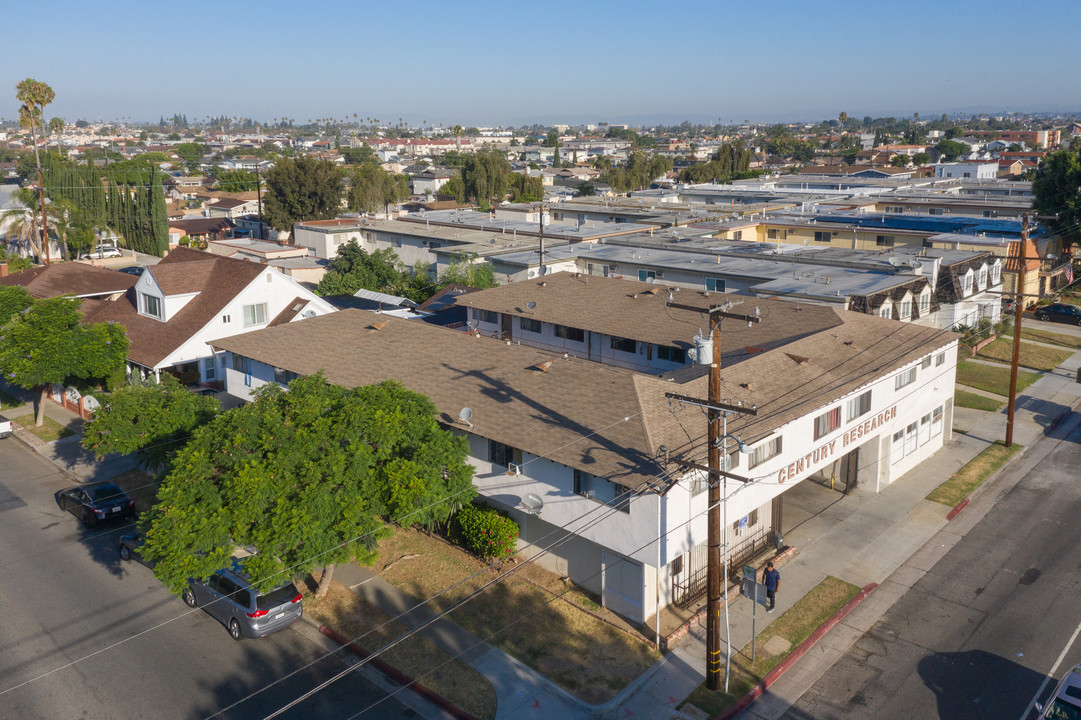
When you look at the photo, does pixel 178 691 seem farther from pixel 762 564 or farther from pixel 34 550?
pixel 762 564

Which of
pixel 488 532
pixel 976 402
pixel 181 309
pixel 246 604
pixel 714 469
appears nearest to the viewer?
pixel 714 469

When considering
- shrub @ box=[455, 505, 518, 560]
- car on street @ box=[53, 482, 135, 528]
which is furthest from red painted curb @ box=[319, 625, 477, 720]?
car on street @ box=[53, 482, 135, 528]

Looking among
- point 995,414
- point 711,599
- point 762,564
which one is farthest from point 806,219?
point 711,599

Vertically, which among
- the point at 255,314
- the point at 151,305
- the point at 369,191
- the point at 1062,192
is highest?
the point at 369,191

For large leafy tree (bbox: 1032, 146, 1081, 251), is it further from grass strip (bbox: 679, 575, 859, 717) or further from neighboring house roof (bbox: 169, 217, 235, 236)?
neighboring house roof (bbox: 169, 217, 235, 236)

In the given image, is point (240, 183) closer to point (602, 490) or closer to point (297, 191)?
point (297, 191)

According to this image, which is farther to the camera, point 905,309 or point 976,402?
point 905,309

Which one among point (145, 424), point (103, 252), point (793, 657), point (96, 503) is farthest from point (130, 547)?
point (103, 252)
